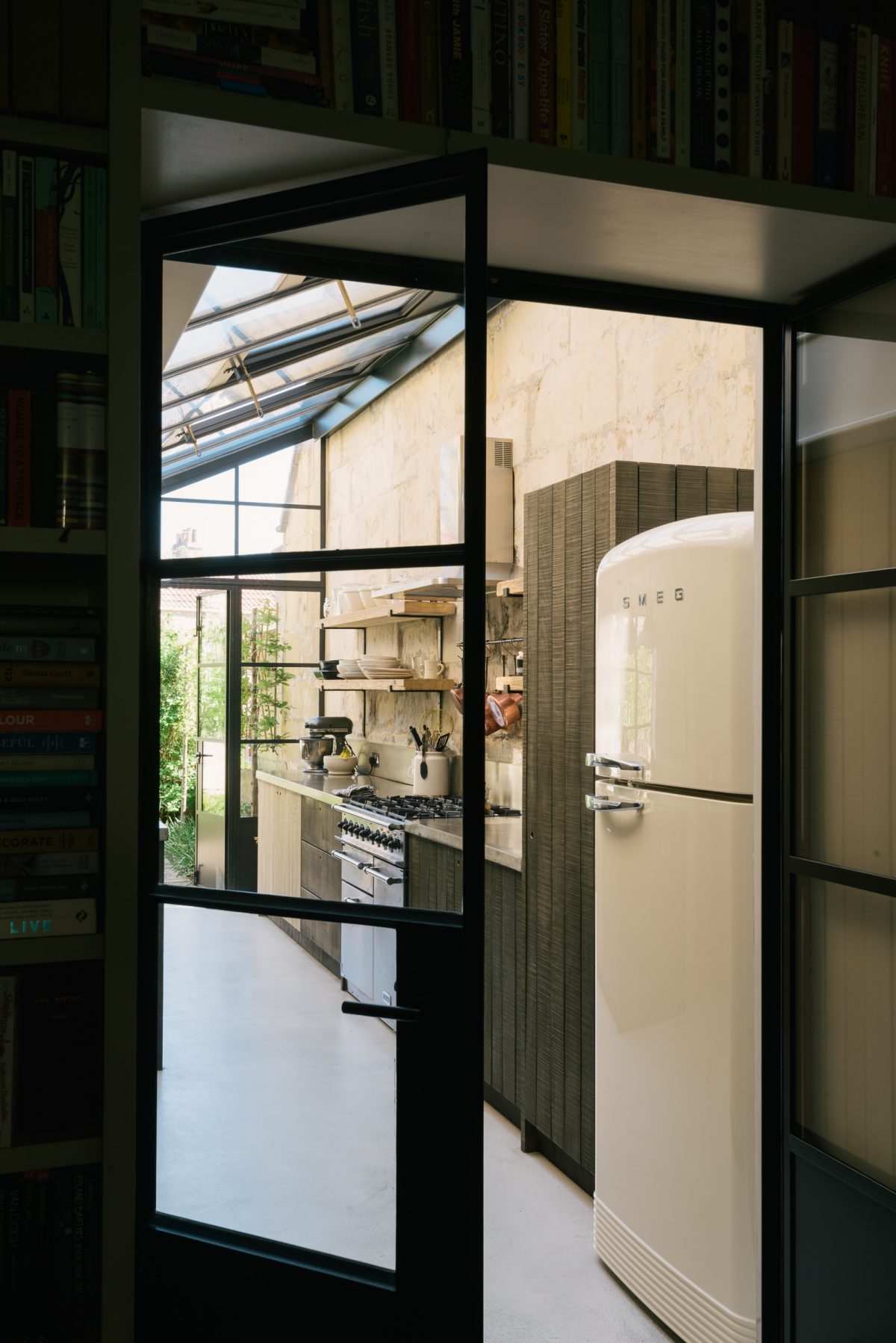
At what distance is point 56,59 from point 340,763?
111 centimetres

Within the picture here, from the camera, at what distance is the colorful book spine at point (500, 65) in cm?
167

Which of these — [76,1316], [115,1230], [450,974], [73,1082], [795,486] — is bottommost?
[76,1316]

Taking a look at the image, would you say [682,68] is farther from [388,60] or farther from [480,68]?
[388,60]

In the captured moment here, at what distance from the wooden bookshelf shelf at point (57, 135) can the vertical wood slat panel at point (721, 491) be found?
7.08 ft

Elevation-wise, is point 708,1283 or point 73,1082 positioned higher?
point 73,1082

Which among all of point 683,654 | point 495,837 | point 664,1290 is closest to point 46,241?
point 683,654

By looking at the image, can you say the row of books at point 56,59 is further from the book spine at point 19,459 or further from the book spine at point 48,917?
the book spine at point 48,917

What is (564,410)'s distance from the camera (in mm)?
4441

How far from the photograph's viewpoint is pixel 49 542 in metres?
1.58

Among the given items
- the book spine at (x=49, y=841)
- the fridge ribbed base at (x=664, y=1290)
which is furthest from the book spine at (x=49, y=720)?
the fridge ribbed base at (x=664, y=1290)

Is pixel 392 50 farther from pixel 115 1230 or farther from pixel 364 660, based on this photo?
pixel 115 1230

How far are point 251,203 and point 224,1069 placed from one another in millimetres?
1334

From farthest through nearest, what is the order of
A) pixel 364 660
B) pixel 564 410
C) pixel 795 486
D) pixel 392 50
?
pixel 564 410, pixel 795 486, pixel 364 660, pixel 392 50

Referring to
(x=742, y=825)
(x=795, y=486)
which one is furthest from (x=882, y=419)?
(x=742, y=825)
